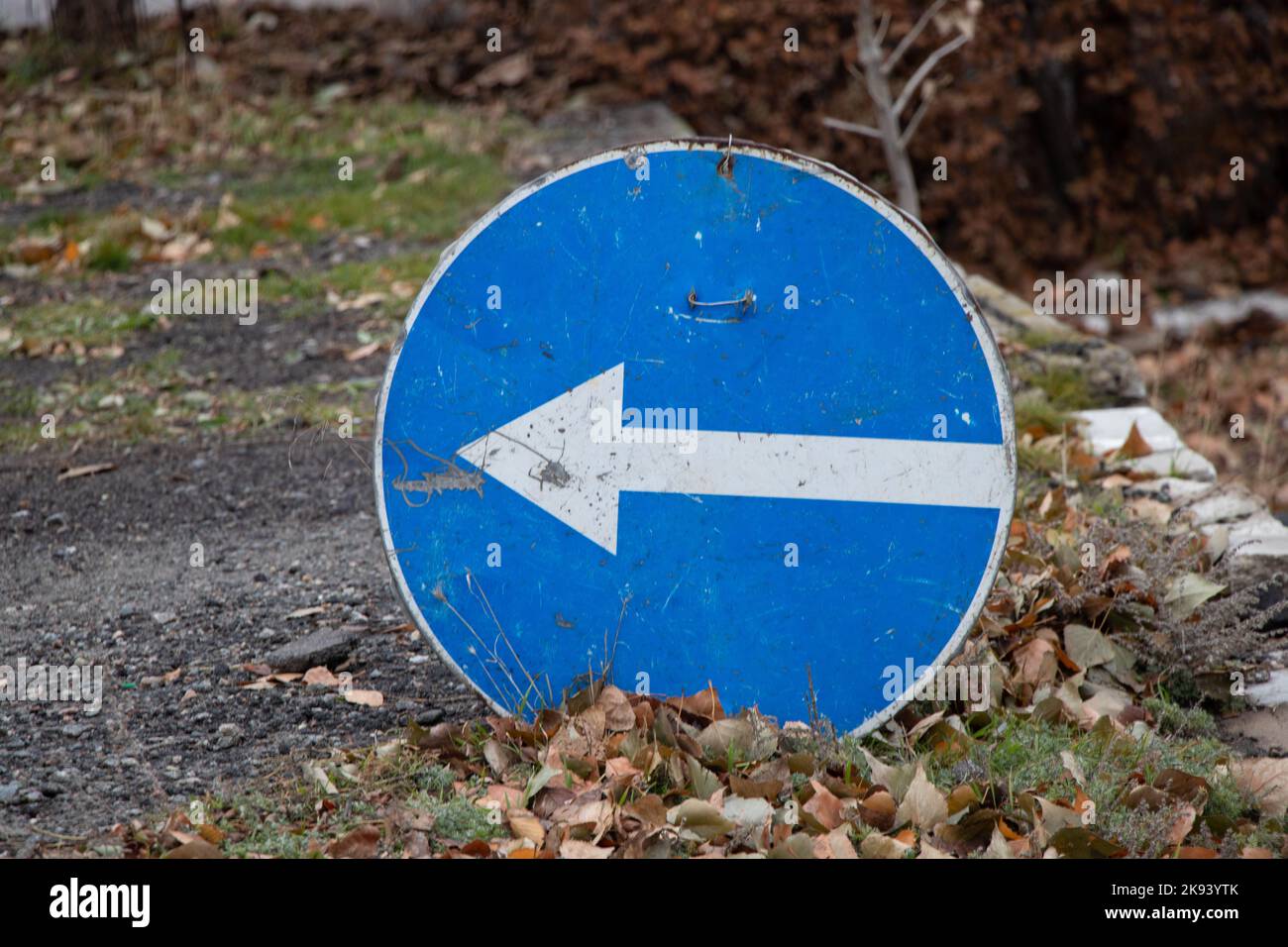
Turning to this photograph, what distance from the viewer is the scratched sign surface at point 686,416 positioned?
269 cm

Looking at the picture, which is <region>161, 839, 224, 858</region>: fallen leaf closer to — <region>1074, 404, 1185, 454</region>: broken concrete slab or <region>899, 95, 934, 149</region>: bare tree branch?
<region>1074, 404, 1185, 454</region>: broken concrete slab

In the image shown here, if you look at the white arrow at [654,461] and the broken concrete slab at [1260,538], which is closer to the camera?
the white arrow at [654,461]

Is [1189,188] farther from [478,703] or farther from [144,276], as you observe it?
[478,703]

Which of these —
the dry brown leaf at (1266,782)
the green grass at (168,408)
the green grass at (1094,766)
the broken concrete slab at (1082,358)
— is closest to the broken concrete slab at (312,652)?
the green grass at (1094,766)

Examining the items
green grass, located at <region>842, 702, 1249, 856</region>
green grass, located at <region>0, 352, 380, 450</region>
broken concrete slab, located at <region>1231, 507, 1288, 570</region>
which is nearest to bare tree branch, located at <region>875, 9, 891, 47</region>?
green grass, located at <region>0, 352, 380, 450</region>

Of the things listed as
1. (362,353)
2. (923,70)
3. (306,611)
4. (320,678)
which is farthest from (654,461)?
(923,70)

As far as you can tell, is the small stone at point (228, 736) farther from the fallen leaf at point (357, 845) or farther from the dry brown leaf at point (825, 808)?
the dry brown leaf at point (825, 808)

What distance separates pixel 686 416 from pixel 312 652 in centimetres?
111

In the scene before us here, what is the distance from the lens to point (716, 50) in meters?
9.17

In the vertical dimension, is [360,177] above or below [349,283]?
above

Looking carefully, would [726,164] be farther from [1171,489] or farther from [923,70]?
[923,70]

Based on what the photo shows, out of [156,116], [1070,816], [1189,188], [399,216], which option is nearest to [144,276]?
[399,216]

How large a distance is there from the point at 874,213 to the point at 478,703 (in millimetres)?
1323

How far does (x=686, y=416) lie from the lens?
2.69 m
